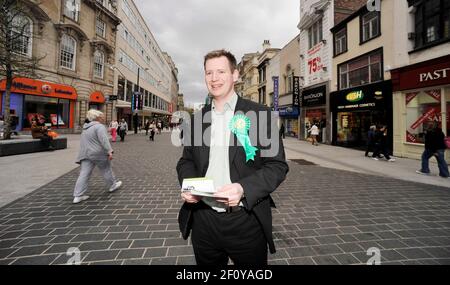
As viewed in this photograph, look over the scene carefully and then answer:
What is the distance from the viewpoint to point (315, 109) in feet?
65.2

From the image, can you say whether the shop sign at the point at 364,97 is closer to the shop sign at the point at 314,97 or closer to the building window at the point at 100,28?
the shop sign at the point at 314,97

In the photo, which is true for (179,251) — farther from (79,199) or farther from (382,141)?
(382,141)

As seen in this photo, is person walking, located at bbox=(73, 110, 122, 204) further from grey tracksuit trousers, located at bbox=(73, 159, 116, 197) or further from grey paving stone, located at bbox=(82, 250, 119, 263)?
grey paving stone, located at bbox=(82, 250, 119, 263)

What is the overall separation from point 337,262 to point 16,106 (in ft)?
76.6

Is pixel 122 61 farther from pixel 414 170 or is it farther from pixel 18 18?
pixel 414 170

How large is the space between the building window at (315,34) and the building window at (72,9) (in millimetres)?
23201

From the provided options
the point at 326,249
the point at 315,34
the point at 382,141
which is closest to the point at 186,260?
the point at 326,249

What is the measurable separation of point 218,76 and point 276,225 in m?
2.89

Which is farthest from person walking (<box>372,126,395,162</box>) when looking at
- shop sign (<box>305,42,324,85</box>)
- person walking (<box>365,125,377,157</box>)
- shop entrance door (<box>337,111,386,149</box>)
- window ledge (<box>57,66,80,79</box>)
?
window ledge (<box>57,66,80,79</box>)

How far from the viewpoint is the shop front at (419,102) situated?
972cm

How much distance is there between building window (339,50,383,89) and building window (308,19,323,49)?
4405 mm

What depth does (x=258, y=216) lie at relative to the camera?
1412 mm

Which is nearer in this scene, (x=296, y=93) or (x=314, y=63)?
(x=314, y=63)

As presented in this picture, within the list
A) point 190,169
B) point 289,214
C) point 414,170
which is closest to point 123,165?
point 289,214
